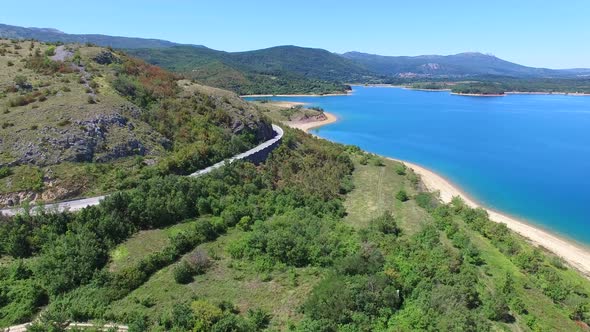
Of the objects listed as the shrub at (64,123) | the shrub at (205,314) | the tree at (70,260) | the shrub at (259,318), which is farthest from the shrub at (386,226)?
the shrub at (64,123)

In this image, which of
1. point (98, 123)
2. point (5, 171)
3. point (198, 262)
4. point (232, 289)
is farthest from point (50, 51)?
point (232, 289)

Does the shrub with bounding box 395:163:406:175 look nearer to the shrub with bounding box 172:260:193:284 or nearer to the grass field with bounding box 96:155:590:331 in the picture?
the grass field with bounding box 96:155:590:331

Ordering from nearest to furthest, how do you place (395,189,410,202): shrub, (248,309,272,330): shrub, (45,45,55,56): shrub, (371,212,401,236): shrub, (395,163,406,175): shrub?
(248,309,272,330): shrub → (371,212,401,236): shrub → (395,189,410,202): shrub → (45,45,55,56): shrub → (395,163,406,175): shrub

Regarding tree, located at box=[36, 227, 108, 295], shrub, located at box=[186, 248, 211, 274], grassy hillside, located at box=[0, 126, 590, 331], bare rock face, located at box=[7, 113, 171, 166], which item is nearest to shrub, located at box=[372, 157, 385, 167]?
grassy hillside, located at box=[0, 126, 590, 331]

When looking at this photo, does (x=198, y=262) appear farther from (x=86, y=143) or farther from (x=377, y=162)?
(x=377, y=162)

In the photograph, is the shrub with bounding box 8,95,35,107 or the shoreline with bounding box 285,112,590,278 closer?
the shoreline with bounding box 285,112,590,278

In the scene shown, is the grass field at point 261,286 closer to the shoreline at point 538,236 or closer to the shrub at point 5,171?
the shoreline at point 538,236

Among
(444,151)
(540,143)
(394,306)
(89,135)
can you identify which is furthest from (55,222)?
(540,143)
